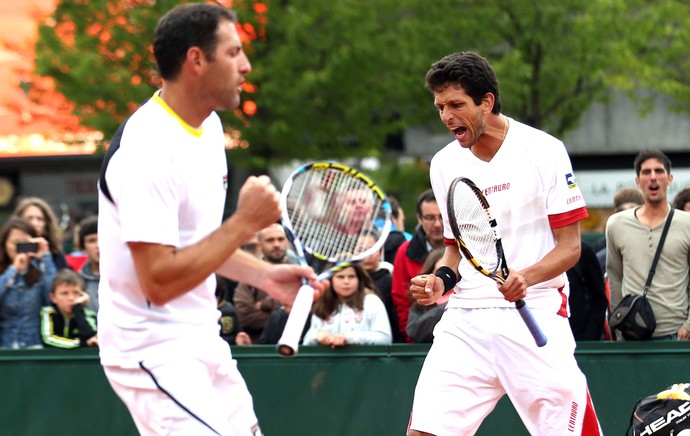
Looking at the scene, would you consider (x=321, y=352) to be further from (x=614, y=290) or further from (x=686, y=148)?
(x=686, y=148)

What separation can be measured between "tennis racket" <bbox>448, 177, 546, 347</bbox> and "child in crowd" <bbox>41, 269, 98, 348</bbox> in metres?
3.77

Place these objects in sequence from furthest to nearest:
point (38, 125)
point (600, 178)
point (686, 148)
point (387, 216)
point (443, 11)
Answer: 1. point (38, 125)
2. point (686, 148)
3. point (600, 178)
4. point (443, 11)
5. point (387, 216)

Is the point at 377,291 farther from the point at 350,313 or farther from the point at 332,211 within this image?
the point at 332,211

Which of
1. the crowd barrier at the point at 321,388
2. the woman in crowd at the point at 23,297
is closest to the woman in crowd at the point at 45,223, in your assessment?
the woman in crowd at the point at 23,297

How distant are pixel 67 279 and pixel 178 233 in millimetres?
4728

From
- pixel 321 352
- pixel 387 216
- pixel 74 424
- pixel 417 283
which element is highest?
pixel 387 216

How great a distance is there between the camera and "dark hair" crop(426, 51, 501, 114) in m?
5.53

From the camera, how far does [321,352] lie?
7.98m

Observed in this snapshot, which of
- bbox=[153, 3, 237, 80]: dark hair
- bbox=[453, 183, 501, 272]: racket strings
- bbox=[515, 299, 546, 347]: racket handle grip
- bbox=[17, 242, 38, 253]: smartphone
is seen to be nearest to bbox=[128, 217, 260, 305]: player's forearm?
bbox=[153, 3, 237, 80]: dark hair

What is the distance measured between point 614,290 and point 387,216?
11.3 feet

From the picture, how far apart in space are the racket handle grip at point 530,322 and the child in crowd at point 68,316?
13.1 ft

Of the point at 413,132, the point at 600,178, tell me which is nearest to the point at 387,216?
the point at 600,178

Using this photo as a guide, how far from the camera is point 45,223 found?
32.5ft

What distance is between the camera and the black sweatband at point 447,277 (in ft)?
18.8
